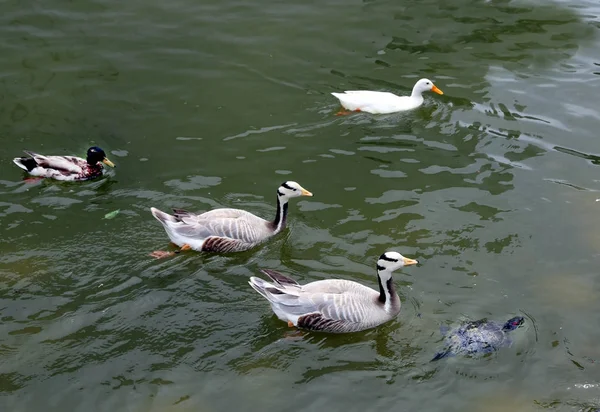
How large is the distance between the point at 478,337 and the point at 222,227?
3.92m

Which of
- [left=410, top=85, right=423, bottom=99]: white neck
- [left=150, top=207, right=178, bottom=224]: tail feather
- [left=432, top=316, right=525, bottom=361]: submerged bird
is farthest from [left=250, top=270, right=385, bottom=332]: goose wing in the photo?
[left=410, top=85, right=423, bottom=99]: white neck

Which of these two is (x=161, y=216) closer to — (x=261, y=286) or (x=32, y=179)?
(x=261, y=286)

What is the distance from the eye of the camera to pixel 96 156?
12.0m

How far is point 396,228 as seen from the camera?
430 inches

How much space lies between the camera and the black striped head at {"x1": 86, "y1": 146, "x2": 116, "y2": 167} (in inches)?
469

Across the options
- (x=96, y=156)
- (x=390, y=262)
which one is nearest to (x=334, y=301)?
(x=390, y=262)

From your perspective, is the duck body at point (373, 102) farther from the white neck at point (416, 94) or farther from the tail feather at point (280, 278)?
the tail feather at point (280, 278)

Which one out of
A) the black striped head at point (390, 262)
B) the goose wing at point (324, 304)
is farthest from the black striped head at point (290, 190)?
the black striped head at point (390, 262)

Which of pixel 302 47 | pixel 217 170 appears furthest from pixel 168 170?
pixel 302 47

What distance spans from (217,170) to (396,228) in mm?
3370

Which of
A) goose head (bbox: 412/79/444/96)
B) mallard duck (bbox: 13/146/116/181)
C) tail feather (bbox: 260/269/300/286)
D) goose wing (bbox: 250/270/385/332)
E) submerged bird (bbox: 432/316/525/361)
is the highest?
goose head (bbox: 412/79/444/96)

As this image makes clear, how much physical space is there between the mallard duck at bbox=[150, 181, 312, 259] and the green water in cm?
19

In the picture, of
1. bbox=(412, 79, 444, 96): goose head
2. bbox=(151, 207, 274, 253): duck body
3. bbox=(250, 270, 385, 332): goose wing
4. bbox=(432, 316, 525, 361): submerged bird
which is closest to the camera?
bbox=(432, 316, 525, 361): submerged bird

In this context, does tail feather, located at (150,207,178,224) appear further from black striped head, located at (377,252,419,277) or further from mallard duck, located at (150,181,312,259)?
black striped head, located at (377,252,419,277)
